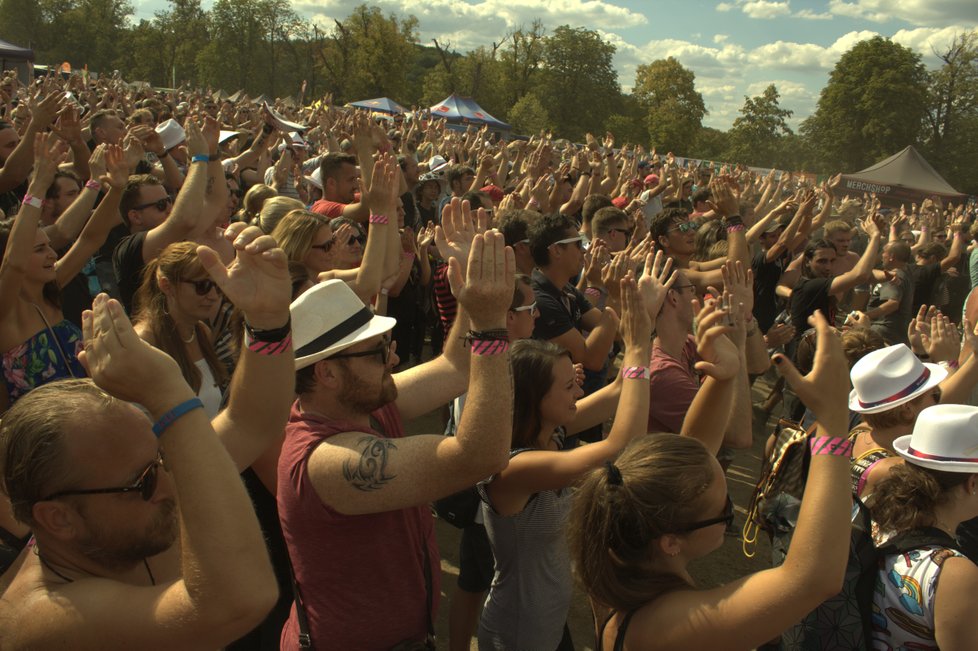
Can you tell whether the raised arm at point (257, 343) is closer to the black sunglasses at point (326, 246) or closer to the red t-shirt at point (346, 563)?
A: the red t-shirt at point (346, 563)

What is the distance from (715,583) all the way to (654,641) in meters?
3.12

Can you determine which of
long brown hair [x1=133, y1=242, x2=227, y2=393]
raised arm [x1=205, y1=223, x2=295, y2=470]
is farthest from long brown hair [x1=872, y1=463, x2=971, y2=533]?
long brown hair [x1=133, y1=242, x2=227, y2=393]

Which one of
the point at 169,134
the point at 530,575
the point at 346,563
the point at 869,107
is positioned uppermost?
the point at 869,107

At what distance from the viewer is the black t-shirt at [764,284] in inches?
284

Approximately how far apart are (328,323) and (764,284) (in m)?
5.93

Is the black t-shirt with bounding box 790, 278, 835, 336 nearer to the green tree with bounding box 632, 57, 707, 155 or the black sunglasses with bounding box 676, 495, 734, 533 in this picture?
the black sunglasses with bounding box 676, 495, 734, 533

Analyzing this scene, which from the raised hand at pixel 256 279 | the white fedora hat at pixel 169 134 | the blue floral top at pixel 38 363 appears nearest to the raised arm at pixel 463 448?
the raised hand at pixel 256 279

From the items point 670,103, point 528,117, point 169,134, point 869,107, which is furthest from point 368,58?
point 169,134

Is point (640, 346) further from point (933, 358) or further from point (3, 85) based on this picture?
point (3, 85)

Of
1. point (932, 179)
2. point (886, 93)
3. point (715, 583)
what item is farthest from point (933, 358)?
point (886, 93)

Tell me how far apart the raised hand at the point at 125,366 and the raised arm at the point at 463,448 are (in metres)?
0.63

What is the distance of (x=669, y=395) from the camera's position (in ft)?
11.7

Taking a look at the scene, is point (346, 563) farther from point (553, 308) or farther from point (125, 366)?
point (553, 308)

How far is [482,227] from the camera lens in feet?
8.23
